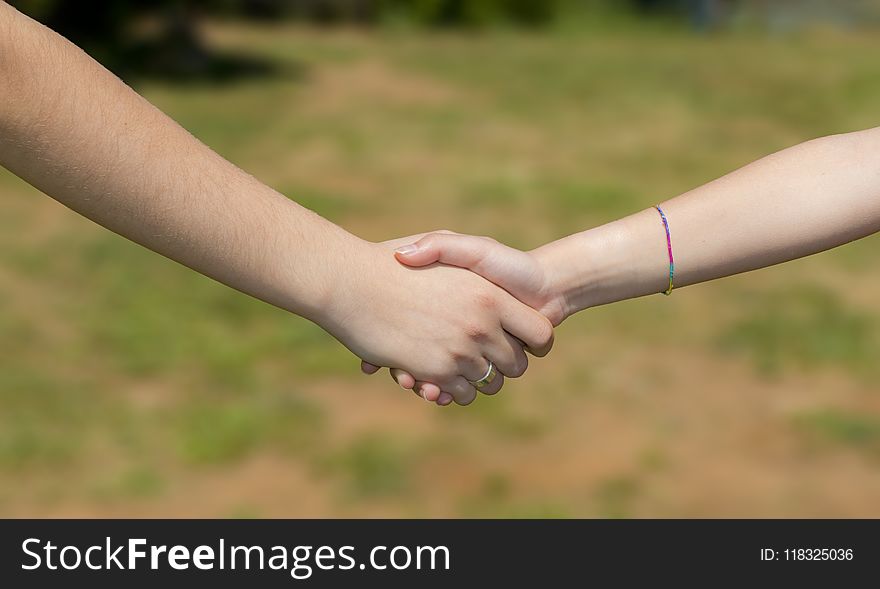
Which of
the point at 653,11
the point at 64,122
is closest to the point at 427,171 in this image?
the point at 64,122

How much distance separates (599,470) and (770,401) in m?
1.40

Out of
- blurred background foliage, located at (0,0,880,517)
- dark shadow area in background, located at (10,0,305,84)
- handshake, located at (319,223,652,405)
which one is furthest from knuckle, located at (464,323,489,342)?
dark shadow area in background, located at (10,0,305,84)

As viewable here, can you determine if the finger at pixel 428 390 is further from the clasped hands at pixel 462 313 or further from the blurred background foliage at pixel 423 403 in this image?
the blurred background foliage at pixel 423 403

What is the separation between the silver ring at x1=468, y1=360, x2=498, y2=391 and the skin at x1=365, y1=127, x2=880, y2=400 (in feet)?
0.70

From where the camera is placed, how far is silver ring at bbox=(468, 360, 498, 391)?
9.56 feet

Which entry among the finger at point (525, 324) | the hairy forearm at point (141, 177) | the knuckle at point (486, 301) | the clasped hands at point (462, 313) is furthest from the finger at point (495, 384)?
the hairy forearm at point (141, 177)

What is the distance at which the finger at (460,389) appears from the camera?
113 inches

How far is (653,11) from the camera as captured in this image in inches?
885

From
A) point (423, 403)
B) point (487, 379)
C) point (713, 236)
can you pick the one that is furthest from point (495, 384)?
point (423, 403)

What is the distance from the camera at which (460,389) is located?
289cm

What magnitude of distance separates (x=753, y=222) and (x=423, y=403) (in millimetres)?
3488

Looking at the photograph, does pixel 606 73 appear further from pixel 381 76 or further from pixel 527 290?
pixel 527 290

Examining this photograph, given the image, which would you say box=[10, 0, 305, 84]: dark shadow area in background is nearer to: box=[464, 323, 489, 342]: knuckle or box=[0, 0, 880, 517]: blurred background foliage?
box=[0, 0, 880, 517]: blurred background foliage

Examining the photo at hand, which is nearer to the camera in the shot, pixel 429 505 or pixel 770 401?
pixel 429 505
